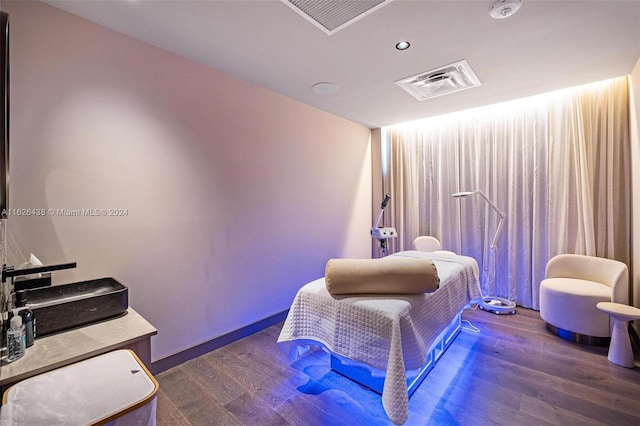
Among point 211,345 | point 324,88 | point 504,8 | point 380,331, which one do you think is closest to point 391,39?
point 504,8

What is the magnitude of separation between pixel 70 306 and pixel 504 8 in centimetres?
265

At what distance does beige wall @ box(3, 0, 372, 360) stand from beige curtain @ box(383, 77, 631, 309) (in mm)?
1550

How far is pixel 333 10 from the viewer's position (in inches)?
60.6

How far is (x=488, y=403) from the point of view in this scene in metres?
1.64

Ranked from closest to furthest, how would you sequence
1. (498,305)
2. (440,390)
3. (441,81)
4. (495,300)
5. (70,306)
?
(70,306)
(440,390)
(441,81)
(498,305)
(495,300)

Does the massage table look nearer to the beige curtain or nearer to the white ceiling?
the white ceiling

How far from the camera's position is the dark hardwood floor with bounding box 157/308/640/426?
154 cm

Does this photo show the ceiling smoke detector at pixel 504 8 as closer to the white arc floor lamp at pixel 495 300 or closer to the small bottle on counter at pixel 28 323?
the white arc floor lamp at pixel 495 300

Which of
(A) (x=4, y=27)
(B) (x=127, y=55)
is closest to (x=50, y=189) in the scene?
(A) (x=4, y=27)

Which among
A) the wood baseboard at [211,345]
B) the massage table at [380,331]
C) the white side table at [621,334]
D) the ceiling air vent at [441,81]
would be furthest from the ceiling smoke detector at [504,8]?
the wood baseboard at [211,345]

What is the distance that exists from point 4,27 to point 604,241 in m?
4.29

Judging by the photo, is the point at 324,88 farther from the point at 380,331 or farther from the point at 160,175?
the point at 380,331

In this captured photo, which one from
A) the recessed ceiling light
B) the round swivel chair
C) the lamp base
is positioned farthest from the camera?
the lamp base

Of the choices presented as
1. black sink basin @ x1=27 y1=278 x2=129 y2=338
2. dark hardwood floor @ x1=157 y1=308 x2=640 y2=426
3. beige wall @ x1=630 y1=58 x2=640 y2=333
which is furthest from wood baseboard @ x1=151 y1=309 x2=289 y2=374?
beige wall @ x1=630 y1=58 x2=640 y2=333
